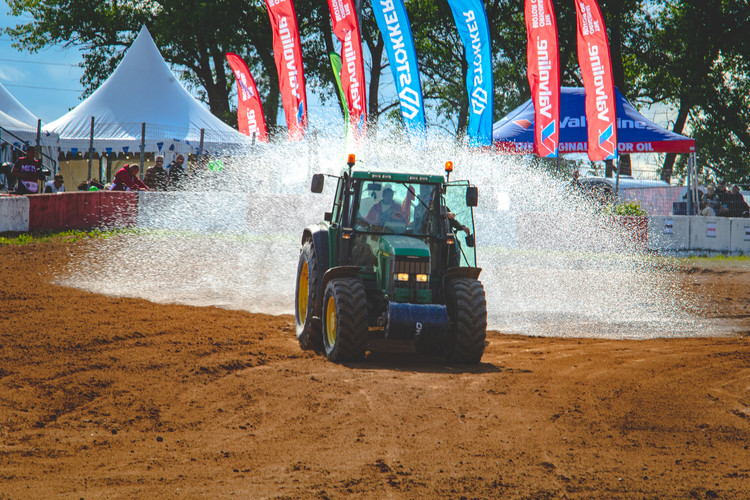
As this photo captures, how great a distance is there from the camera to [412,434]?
5566mm

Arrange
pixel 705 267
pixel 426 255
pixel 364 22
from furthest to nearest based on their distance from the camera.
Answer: pixel 364 22, pixel 705 267, pixel 426 255

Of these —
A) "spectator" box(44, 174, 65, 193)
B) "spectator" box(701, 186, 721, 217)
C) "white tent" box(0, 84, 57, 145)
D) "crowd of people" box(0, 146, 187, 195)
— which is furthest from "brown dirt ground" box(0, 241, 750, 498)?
"white tent" box(0, 84, 57, 145)

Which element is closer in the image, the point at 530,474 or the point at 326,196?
the point at 530,474

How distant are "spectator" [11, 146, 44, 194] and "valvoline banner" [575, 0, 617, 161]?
13.3m

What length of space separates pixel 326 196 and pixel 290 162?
2.12 meters

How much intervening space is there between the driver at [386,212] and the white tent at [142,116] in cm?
1699

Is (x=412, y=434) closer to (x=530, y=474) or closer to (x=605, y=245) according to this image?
(x=530, y=474)

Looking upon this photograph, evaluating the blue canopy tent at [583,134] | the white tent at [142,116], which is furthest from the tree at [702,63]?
the white tent at [142,116]

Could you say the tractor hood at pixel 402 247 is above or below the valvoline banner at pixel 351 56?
below

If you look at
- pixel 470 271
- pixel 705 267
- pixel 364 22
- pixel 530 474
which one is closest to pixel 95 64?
pixel 364 22

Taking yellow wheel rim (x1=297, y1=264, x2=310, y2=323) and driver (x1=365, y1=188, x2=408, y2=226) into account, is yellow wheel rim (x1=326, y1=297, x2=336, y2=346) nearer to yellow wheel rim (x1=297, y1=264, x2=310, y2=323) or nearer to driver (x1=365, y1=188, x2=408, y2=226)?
driver (x1=365, y1=188, x2=408, y2=226)

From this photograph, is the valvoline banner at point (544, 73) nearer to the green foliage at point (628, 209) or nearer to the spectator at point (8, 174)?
the green foliage at point (628, 209)

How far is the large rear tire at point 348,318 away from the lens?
750 centimetres

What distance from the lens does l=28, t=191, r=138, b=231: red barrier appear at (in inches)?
658
